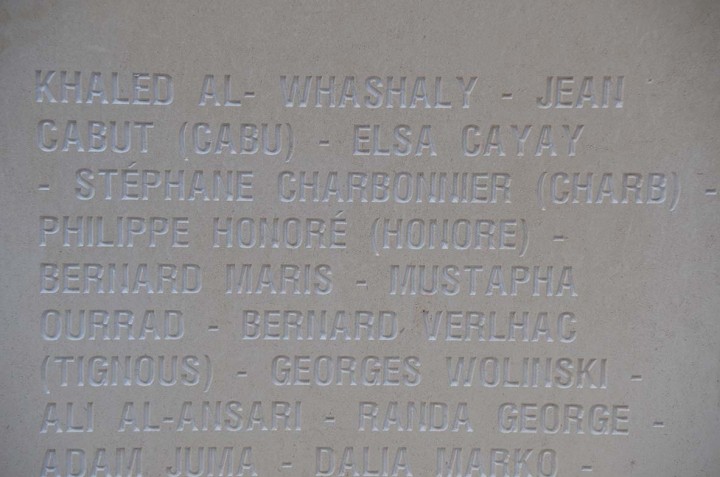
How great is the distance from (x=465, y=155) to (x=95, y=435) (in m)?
1.22

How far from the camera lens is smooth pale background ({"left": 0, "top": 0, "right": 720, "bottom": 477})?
1931mm

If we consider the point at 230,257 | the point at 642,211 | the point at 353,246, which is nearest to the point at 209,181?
the point at 230,257

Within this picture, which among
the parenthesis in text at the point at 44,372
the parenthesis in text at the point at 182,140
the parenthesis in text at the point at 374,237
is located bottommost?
the parenthesis in text at the point at 44,372

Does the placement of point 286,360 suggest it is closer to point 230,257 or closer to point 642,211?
point 230,257

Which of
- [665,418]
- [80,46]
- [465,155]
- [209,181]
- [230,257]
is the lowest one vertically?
[665,418]

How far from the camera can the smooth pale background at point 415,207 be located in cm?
193

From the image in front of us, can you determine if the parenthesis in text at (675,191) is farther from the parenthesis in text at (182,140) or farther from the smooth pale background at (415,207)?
the parenthesis in text at (182,140)

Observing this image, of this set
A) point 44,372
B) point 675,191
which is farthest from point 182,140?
point 675,191

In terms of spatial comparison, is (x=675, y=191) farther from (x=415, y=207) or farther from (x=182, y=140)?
(x=182, y=140)

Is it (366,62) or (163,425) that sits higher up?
(366,62)

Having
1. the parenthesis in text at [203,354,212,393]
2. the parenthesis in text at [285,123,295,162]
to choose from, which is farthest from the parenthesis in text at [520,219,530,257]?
the parenthesis in text at [203,354,212,393]

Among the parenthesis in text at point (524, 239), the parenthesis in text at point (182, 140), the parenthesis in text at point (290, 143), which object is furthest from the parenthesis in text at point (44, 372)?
the parenthesis in text at point (524, 239)

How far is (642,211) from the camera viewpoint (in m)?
1.96

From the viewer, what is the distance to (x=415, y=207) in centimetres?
198
